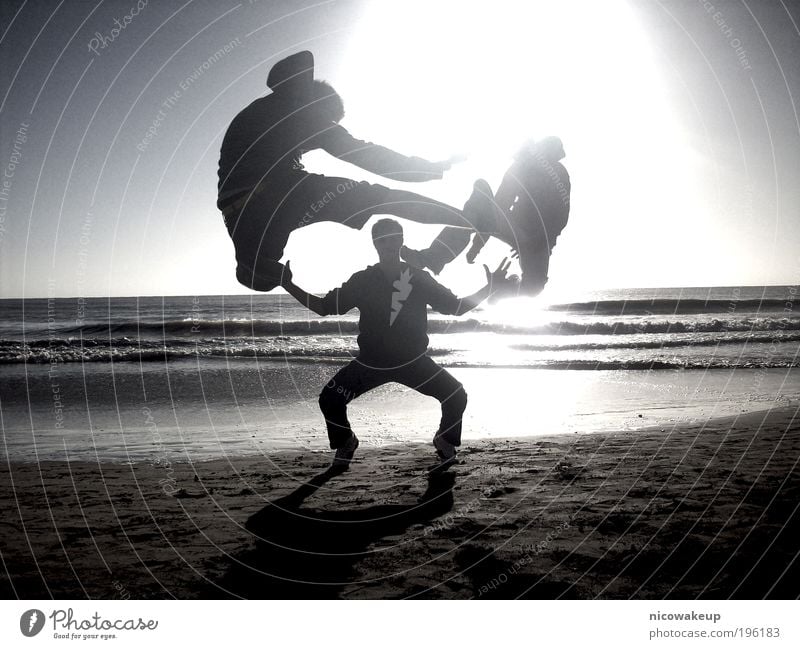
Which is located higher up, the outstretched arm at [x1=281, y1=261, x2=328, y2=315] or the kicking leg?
the kicking leg

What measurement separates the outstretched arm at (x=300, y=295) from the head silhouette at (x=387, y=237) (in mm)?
894

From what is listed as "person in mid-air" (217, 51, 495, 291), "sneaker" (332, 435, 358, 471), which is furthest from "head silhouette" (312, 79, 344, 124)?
"sneaker" (332, 435, 358, 471)

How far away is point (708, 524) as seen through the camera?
188 inches

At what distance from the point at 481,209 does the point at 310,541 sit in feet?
11.5

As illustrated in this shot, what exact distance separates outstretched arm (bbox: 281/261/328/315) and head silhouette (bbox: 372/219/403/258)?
2.93 ft

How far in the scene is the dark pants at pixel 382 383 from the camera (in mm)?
6715

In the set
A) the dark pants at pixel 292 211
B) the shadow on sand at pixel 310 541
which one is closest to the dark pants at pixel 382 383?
the shadow on sand at pixel 310 541

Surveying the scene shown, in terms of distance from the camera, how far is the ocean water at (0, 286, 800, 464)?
30.6 ft

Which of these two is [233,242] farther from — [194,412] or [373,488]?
[194,412]

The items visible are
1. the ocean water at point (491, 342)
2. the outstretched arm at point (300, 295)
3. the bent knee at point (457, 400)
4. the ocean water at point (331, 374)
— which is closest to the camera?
the outstretched arm at point (300, 295)

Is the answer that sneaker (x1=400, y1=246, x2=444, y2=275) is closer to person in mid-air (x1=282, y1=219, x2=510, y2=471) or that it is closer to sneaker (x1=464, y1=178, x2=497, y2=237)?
person in mid-air (x1=282, y1=219, x2=510, y2=471)

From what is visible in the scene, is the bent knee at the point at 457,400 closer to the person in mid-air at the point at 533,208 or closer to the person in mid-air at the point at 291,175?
the person in mid-air at the point at 533,208

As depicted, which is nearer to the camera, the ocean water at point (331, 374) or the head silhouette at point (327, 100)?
the head silhouette at point (327, 100)

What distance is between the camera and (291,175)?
557 cm
